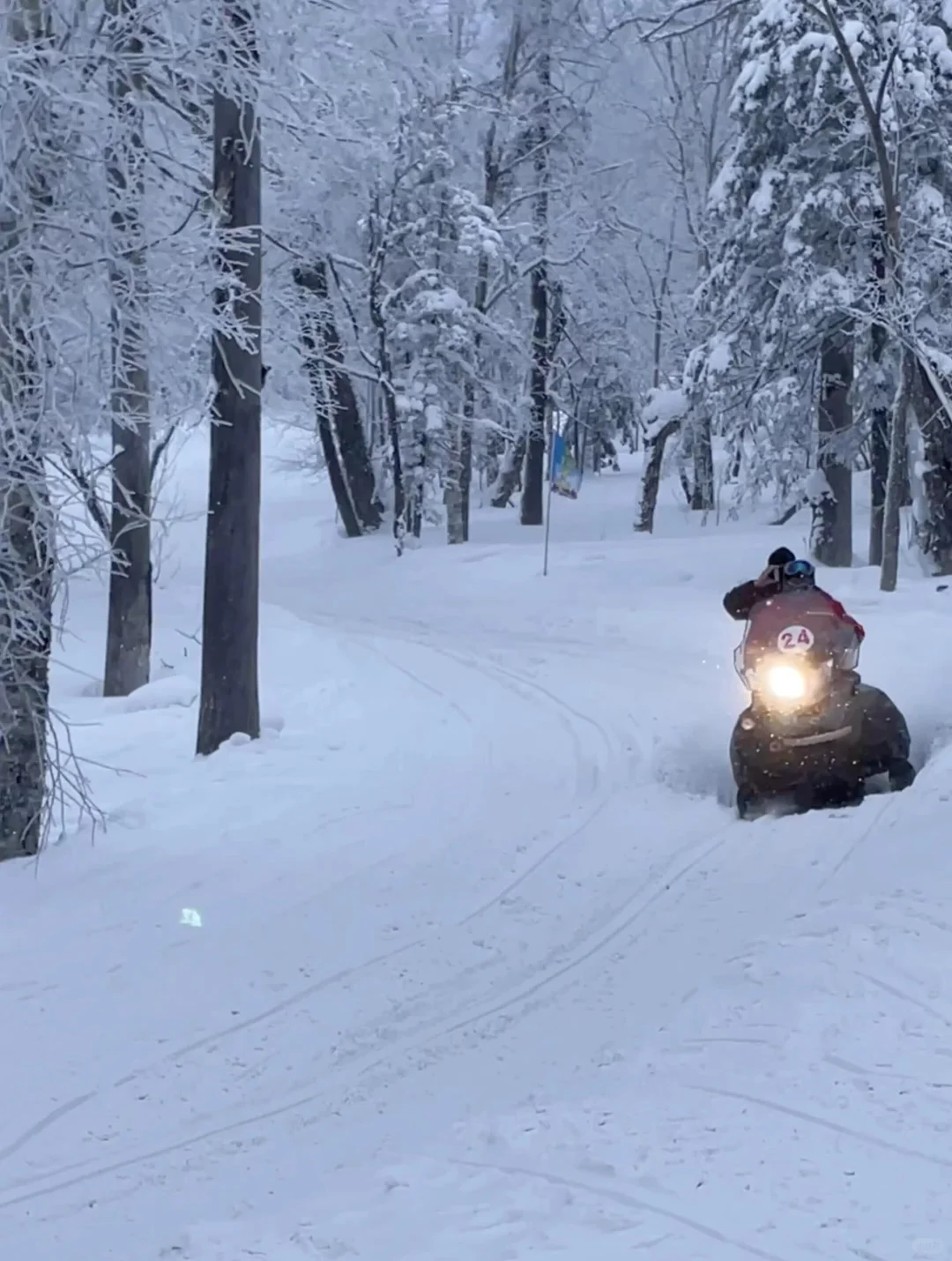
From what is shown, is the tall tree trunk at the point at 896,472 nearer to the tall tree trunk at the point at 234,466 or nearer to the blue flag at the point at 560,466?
the blue flag at the point at 560,466

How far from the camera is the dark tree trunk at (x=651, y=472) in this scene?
88.3 ft

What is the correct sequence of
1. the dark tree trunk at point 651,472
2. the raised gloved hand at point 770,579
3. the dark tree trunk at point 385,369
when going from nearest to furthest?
1. the raised gloved hand at point 770,579
2. the dark tree trunk at point 385,369
3. the dark tree trunk at point 651,472

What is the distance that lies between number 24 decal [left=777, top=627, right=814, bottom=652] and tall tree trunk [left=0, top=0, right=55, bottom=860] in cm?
463

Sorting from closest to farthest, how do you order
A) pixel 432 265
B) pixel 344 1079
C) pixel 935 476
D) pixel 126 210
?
pixel 344 1079
pixel 126 210
pixel 935 476
pixel 432 265

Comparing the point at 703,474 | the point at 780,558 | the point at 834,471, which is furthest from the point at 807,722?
the point at 703,474

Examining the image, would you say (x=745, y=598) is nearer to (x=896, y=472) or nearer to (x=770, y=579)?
(x=770, y=579)

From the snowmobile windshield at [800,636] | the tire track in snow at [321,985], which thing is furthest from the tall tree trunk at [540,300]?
the snowmobile windshield at [800,636]

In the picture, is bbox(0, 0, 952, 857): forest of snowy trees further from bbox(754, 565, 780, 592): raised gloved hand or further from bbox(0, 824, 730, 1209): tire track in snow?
bbox(754, 565, 780, 592): raised gloved hand

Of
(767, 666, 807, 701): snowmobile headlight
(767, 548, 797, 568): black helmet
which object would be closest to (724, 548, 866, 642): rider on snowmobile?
(767, 548, 797, 568): black helmet

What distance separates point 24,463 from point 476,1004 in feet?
12.4

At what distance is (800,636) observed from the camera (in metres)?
8.23

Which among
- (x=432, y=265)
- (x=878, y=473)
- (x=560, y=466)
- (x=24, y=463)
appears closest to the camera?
(x=24, y=463)

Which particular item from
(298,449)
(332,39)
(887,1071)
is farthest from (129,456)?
(298,449)

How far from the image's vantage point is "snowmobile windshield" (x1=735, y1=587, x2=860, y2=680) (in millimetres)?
8219
